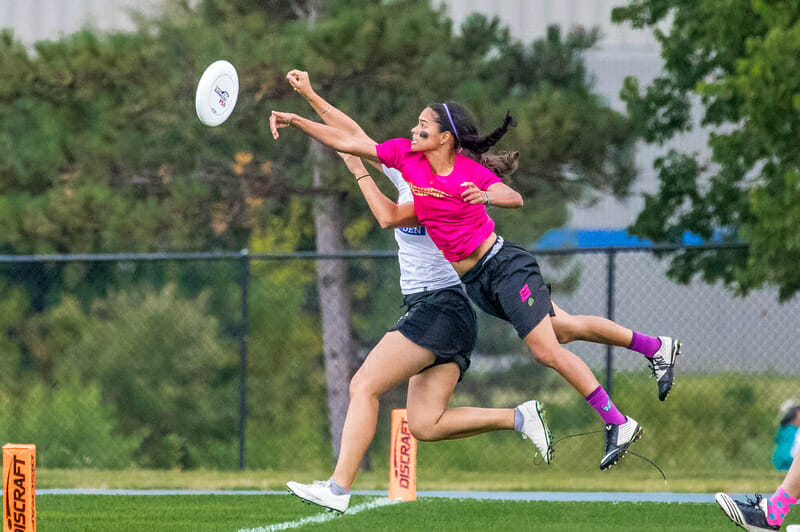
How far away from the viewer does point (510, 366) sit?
16.6m

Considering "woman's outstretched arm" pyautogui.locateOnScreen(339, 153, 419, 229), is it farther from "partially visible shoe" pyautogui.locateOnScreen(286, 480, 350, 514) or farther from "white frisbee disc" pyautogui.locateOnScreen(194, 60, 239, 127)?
"partially visible shoe" pyautogui.locateOnScreen(286, 480, 350, 514)

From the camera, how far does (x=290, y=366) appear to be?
55.3ft

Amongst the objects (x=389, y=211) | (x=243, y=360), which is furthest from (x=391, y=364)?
(x=243, y=360)

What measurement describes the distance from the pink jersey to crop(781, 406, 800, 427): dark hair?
20.4ft

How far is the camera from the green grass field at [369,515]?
755cm

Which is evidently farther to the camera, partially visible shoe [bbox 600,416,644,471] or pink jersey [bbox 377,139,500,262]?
partially visible shoe [bbox 600,416,644,471]

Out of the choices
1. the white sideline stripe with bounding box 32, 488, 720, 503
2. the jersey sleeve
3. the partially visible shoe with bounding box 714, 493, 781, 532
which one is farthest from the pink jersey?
the white sideline stripe with bounding box 32, 488, 720, 503

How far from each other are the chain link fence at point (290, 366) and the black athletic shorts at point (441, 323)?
288 inches

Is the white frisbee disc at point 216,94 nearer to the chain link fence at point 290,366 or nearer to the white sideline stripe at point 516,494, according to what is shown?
the white sideline stripe at point 516,494

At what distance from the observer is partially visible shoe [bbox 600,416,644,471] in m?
6.08

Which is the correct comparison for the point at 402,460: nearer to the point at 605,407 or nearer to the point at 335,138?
the point at 605,407

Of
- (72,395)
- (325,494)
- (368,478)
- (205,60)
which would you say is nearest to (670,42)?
(205,60)

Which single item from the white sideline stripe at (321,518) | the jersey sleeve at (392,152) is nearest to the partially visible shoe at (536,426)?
the jersey sleeve at (392,152)

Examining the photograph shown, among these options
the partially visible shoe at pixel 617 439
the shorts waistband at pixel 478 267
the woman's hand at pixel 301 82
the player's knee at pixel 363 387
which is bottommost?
the partially visible shoe at pixel 617 439
